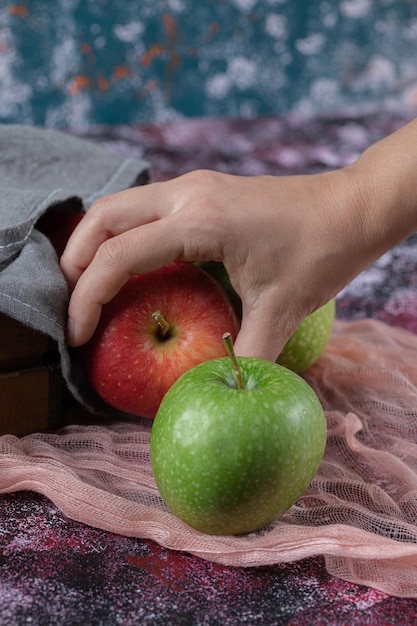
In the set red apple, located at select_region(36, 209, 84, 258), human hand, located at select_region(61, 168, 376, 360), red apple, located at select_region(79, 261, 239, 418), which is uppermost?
human hand, located at select_region(61, 168, 376, 360)

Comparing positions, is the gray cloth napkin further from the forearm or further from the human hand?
the forearm

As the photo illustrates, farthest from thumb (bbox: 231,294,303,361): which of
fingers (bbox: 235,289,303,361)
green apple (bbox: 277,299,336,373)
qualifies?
green apple (bbox: 277,299,336,373)

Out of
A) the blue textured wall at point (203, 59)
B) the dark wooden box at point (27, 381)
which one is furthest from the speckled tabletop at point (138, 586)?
the blue textured wall at point (203, 59)

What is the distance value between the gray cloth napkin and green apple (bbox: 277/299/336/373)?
290 mm

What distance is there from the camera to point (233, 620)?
0.74m

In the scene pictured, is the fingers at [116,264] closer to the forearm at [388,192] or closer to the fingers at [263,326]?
the fingers at [263,326]

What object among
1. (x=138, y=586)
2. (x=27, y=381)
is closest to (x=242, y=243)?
(x=27, y=381)

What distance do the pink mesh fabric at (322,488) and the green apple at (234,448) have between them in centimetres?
3

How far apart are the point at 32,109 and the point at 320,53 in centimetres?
84

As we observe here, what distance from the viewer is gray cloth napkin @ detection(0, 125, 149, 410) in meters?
0.99

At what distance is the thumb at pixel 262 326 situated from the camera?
3.37 ft

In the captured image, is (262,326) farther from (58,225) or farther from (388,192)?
(58,225)

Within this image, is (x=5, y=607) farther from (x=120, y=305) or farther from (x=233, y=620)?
(x=120, y=305)

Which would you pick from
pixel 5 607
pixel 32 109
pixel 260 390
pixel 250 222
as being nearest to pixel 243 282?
pixel 250 222
